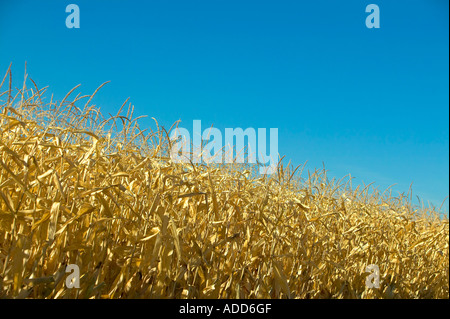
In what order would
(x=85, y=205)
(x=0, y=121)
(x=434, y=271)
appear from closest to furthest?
(x=85, y=205)
(x=0, y=121)
(x=434, y=271)

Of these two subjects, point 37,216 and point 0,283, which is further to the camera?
point 37,216

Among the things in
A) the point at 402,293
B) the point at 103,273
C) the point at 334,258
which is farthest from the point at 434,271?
the point at 103,273

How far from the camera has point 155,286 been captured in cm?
193

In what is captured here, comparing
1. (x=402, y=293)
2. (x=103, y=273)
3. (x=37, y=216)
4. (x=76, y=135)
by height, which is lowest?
(x=402, y=293)

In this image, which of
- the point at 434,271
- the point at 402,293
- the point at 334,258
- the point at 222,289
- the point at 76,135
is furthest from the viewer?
the point at 434,271

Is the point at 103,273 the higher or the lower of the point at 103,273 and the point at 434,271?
the higher

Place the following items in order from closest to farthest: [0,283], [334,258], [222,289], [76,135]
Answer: [0,283] < [222,289] < [76,135] < [334,258]

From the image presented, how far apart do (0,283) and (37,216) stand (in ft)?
1.09
